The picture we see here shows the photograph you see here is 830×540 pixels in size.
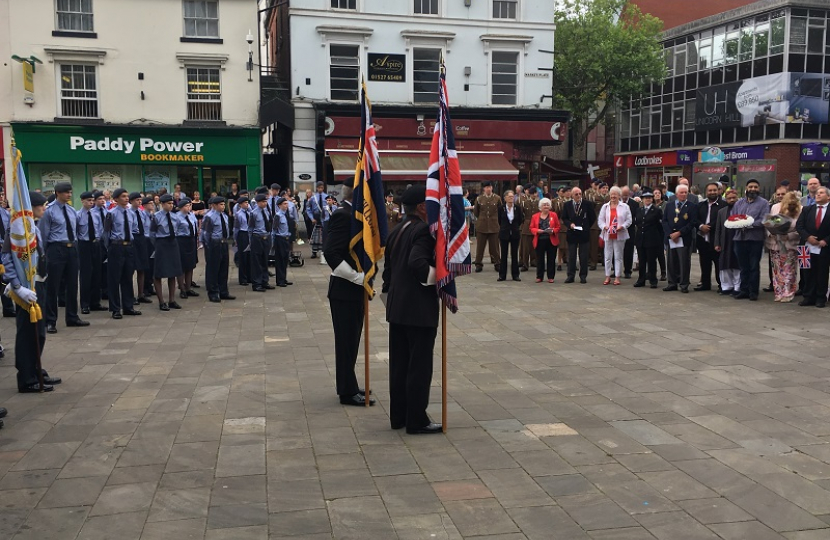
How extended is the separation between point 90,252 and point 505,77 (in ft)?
70.4

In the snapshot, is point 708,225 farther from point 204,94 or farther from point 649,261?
point 204,94

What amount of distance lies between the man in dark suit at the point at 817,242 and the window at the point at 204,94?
68.5ft

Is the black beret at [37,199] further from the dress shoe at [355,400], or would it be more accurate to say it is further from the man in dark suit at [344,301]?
the dress shoe at [355,400]

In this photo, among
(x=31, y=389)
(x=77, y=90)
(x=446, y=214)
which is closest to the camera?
(x=446, y=214)

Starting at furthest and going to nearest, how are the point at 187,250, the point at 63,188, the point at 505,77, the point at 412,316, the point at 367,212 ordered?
the point at 505,77 < the point at 187,250 < the point at 63,188 < the point at 367,212 < the point at 412,316

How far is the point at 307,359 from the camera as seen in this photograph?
8945mm

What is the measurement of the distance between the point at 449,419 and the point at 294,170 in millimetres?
23285

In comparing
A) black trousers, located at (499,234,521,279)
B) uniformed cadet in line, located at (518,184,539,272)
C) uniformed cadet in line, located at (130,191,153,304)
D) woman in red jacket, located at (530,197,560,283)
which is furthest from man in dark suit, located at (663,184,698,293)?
uniformed cadet in line, located at (130,191,153,304)

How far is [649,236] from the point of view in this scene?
14.7 metres

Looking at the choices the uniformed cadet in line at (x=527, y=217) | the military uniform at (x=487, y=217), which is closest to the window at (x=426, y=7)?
the uniformed cadet in line at (x=527, y=217)

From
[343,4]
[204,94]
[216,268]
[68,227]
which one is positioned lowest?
[216,268]

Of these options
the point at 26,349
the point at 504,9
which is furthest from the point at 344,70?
the point at 26,349

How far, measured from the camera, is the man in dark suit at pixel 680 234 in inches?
554

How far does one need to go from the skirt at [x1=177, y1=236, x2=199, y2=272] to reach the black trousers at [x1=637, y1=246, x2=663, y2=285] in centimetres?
857
